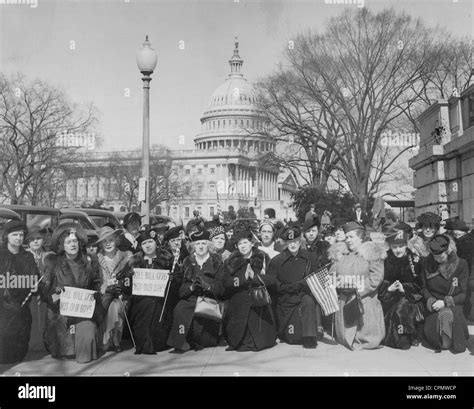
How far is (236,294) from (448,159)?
8547 mm

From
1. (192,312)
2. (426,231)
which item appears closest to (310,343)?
(192,312)

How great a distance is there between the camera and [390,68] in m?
16.9

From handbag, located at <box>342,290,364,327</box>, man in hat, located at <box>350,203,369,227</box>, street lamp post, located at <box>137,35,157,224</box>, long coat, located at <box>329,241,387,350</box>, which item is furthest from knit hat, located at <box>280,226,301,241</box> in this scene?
street lamp post, located at <box>137,35,157,224</box>

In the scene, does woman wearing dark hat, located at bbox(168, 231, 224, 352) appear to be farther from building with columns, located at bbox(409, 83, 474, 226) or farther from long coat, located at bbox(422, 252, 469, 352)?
building with columns, located at bbox(409, 83, 474, 226)

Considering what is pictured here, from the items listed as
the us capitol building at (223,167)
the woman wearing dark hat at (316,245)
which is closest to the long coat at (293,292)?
the woman wearing dark hat at (316,245)

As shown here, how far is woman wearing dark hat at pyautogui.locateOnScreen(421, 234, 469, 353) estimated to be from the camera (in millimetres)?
6434

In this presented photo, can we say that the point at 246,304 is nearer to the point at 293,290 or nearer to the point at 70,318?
the point at 293,290

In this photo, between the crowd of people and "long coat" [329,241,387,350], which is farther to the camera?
"long coat" [329,241,387,350]

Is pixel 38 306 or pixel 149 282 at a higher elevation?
pixel 149 282

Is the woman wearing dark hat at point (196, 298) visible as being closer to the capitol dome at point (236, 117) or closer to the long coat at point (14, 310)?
the long coat at point (14, 310)

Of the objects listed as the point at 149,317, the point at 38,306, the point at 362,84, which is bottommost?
the point at 149,317

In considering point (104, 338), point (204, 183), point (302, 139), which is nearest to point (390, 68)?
point (302, 139)

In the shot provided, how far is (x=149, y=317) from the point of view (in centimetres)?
662

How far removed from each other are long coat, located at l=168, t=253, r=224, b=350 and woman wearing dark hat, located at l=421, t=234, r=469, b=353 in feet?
7.55
